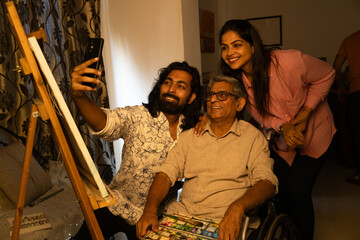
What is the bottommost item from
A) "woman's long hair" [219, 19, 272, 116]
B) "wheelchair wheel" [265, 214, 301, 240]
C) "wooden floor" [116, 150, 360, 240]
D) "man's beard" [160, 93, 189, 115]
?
"wooden floor" [116, 150, 360, 240]

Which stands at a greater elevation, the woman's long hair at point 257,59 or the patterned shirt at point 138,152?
the woman's long hair at point 257,59

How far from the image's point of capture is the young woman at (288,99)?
5.59 ft

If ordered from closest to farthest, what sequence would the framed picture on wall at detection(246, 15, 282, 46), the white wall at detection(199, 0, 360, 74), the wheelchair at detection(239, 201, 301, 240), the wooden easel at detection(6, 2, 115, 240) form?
the wooden easel at detection(6, 2, 115, 240)
the wheelchair at detection(239, 201, 301, 240)
the white wall at detection(199, 0, 360, 74)
the framed picture on wall at detection(246, 15, 282, 46)

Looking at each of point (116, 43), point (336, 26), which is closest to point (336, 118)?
point (336, 26)

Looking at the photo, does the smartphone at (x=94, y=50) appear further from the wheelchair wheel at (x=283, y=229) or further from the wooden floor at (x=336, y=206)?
the wooden floor at (x=336, y=206)

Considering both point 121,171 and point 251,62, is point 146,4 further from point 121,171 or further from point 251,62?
point 121,171

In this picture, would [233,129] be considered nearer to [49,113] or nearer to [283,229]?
[283,229]

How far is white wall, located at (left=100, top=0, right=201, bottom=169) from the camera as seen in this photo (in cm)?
259

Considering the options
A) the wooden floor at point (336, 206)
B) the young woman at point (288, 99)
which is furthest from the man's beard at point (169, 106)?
the wooden floor at point (336, 206)

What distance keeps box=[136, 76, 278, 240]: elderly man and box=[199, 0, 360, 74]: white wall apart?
2659 millimetres

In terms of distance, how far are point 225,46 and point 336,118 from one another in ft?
8.72

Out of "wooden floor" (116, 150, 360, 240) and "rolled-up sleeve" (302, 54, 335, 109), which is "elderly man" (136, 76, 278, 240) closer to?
"rolled-up sleeve" (302, 54, 335, 109)

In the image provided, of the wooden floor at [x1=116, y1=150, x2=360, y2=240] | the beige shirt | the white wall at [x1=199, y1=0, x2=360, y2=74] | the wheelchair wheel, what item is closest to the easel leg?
the beige shirt

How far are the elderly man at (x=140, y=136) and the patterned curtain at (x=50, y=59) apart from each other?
79 centimetres
